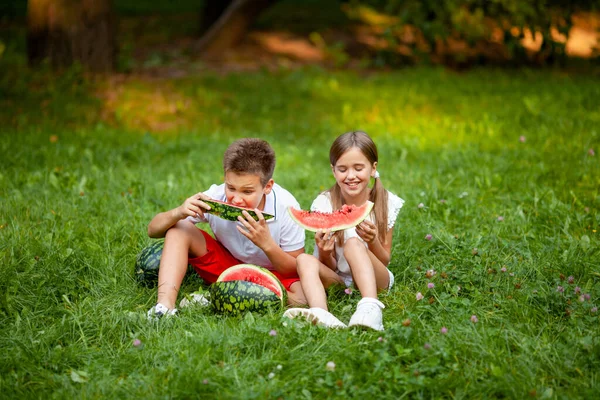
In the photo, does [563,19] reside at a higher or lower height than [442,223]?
higher

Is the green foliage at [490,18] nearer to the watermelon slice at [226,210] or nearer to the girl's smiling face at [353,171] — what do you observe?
the girl's smiling face at [353,171]

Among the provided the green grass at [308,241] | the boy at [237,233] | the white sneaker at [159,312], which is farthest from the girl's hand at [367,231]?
the white sneaker at [159,312]

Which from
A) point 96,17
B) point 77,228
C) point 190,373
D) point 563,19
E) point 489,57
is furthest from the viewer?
point 489,57

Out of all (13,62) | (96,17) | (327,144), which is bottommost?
(327,144)

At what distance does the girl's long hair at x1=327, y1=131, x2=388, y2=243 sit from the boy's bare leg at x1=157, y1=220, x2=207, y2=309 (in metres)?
0.97

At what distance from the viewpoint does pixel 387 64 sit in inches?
491

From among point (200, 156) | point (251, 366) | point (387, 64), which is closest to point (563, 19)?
point (387, 64)

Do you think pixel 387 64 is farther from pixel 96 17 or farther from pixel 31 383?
pixel 31 383

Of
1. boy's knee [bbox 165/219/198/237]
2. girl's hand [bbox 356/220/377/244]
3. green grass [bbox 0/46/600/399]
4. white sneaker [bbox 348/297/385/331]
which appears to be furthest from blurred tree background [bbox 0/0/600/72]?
white sneaker [bbox 348/297/385/331]

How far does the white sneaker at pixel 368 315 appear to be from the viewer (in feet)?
12.2

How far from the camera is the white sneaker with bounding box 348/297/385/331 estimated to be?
3.73 metres

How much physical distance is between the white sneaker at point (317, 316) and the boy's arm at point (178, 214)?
2.77 feet

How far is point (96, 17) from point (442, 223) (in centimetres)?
643

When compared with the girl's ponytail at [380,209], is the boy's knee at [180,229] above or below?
below
